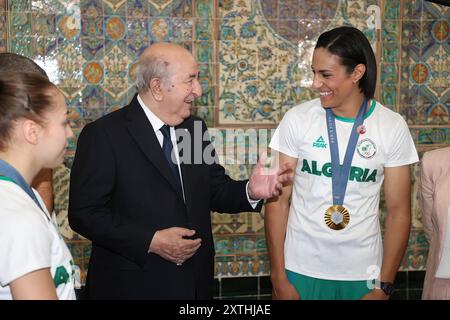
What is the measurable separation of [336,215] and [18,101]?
1.67 metres

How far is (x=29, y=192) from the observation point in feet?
5.74

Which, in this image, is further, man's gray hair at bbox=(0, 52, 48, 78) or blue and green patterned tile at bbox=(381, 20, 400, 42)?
blue and green patterned tile at bbox=(381, 20, 400, 42)

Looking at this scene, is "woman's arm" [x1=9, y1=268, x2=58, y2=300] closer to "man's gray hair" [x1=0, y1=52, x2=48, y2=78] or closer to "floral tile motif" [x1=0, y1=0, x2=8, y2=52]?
"man's gray hair" [x1=0, y1=52, x2=48, y2=78]

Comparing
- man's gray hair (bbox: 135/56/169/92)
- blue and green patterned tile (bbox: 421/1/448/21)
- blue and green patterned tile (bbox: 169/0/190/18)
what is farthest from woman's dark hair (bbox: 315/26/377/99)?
blue and green patterned tile (bbox: 421/1/448/21)

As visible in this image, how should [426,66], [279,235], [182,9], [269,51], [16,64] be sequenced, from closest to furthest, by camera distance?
1. [16,64]
2. [279,235]
3. [182,9]
4. [269,51]
5. [426,66]

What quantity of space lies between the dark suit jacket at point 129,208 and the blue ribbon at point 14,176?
3.02ft

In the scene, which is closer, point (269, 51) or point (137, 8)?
point (137, 8)

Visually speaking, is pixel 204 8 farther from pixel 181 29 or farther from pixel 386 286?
pixel 386 286

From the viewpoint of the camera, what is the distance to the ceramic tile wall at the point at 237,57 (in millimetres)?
4969

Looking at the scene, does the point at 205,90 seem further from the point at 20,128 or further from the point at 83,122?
the point at 20,128

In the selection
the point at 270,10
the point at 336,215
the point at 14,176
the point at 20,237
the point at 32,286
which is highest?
the point at 270,10

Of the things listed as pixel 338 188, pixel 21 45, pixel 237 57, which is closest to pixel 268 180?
pixel 338 188

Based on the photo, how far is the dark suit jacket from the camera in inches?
106
